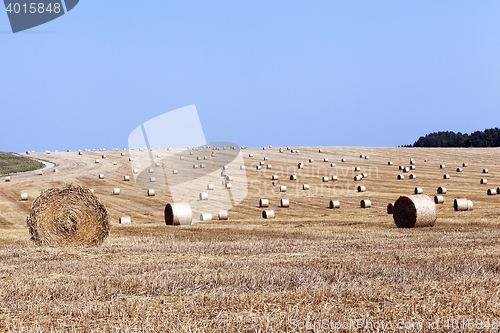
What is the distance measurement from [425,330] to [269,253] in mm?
7048

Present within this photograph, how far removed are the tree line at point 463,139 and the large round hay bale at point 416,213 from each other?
88231 millimetres

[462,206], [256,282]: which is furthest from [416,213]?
[256,282]

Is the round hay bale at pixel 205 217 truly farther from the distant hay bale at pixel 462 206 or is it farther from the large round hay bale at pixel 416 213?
the distant hay bale at pixel 462 206

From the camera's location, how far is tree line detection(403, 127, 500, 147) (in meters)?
102

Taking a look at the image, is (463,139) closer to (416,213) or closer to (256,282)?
(416,213)

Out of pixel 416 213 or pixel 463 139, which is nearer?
pixel 416 213

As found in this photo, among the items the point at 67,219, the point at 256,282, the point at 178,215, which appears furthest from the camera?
the point at 178,215

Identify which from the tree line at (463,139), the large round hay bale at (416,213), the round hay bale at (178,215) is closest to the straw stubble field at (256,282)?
the large round hay bale at (416,213)

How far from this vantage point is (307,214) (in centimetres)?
3023

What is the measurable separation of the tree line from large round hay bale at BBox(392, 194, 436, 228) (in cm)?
8823

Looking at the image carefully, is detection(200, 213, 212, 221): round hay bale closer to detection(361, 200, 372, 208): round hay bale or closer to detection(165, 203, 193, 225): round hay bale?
detection(165, 203, 193, 225): round hay bale

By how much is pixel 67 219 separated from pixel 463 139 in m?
109

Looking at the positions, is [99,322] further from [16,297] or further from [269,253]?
[269,253]

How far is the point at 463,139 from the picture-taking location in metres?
111
